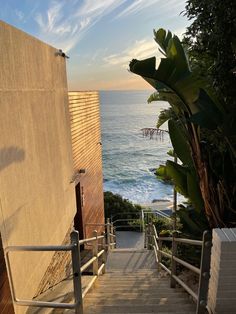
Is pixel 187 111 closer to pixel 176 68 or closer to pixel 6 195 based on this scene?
pixel 176 68

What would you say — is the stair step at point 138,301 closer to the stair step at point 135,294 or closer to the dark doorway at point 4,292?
the stair step at point 135,294

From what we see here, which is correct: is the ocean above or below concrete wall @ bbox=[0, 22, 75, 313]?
below

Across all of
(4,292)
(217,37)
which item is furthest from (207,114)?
(4,292)

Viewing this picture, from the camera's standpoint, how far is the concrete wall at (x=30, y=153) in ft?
12.2

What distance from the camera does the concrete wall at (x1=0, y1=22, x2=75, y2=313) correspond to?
12.2 feet

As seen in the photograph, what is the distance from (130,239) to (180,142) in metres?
12.3

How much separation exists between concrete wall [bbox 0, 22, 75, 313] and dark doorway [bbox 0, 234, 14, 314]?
0.15 meters

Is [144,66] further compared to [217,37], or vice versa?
[217,37]

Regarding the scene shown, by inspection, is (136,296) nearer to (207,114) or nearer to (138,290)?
(138,290)

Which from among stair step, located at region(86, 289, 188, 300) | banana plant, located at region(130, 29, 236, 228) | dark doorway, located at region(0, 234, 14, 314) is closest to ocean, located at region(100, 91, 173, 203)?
banana plant, located at region(130, 29, 236, 228)

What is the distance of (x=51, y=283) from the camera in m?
5.48

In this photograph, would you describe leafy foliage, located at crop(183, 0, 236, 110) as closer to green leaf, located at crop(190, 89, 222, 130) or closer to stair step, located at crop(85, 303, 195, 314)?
green leaf, located at crop(190, 89, 222, 130)

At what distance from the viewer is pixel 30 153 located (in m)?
4.43

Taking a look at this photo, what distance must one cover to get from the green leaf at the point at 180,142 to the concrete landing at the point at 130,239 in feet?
35.2
